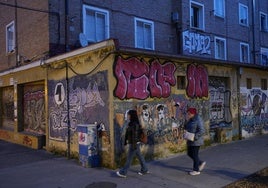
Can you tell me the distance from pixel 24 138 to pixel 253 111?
34.2ft

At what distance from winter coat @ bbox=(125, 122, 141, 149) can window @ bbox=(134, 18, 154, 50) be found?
8.19m

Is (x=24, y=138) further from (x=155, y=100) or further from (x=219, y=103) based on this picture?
(x=219, y=103)

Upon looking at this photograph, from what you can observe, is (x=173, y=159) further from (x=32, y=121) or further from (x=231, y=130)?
(x=32, y=121)

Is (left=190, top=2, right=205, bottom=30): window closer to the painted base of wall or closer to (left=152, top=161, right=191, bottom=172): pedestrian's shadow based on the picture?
the painted base of wall

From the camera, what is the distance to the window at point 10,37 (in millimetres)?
15906

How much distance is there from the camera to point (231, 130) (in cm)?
1405

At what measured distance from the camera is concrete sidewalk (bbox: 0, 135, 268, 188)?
7.70m

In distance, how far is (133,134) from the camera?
26.6 ft

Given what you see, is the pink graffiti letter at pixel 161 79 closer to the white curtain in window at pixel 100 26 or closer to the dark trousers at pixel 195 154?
the dark trousers at pixel 195 154

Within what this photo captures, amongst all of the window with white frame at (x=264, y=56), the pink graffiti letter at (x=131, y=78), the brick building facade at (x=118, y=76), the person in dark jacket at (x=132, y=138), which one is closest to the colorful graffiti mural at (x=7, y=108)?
the brick building facade at (x=118, y=76)

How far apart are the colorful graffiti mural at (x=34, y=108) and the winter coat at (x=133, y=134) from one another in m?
6.14

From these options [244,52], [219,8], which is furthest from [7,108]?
[244,52]

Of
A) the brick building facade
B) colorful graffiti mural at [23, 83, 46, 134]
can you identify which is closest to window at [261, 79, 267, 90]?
the brick building facade

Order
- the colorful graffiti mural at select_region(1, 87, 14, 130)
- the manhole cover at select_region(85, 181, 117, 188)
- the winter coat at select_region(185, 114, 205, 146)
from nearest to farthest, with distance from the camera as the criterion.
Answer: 1. the manhole cover at select_region(85, 181, 117, 188)
2. the winter coat at select_region(185, 114, 205, 146)
3. the colorful graffiti mural at select_region(1, 87, 14, 130)
